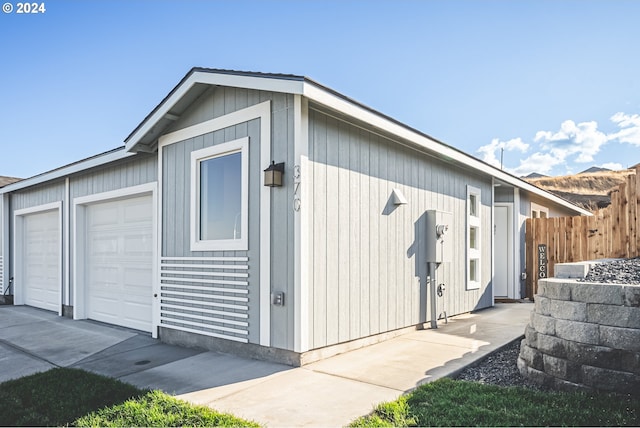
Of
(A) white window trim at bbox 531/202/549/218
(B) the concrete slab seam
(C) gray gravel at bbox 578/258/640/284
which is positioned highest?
(A) white window trim at bbox 531/202/549/218

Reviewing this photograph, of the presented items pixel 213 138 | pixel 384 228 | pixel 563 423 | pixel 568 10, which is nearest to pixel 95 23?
pixel 213 138

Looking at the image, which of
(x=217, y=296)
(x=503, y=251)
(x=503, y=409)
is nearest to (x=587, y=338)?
(x=503, y=409)

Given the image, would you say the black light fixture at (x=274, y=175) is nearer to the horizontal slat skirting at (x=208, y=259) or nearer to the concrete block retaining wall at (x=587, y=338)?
the horizontal slat skirting at (x=208, y=259)

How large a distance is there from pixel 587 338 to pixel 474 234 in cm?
495

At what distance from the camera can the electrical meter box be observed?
6.47 metres

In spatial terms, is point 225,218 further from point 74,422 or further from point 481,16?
point 481,16

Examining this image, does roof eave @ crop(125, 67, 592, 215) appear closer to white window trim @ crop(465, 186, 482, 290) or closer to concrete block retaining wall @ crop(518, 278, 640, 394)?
white window trim @ crop(465, 186, 482, 290)

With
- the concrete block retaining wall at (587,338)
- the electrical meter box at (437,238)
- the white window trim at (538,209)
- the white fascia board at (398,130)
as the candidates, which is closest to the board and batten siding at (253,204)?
the white fascia board at (398,130)

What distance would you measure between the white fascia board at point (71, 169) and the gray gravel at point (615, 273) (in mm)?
6242

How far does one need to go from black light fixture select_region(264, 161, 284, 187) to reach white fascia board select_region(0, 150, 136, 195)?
3.13 metres

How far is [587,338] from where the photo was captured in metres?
3.35

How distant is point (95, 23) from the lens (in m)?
6.80

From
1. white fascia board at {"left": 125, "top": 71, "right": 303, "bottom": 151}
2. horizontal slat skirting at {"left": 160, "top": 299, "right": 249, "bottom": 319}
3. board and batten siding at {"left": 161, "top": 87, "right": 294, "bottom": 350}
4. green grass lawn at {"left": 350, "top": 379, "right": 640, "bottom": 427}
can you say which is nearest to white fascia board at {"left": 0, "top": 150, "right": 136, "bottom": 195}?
white fascia board at {"left": 125, "top": 71, "right": 303, "bottom": 151}

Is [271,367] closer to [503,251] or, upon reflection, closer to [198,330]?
[198,330]
